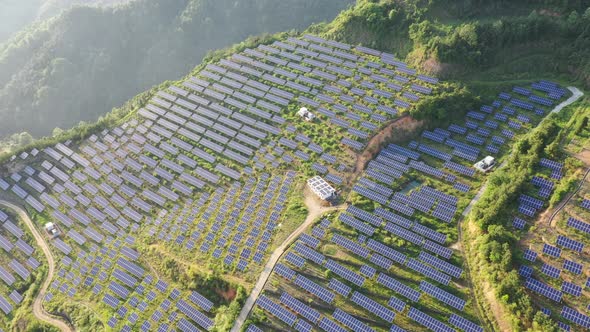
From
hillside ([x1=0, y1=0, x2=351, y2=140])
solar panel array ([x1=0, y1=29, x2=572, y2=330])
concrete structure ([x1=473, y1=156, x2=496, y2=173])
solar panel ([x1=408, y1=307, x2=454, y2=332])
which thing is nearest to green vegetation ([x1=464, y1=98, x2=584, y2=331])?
concrete structure ([x1=473, y1=156, x2=496, y2=173])

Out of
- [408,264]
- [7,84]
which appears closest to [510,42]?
[408,264]

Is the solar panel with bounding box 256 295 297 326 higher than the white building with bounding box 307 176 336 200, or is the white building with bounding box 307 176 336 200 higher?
the white building with bounding box 307 176 336 200

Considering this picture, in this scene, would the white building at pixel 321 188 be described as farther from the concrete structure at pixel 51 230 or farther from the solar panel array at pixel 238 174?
the concrete structure at pixel 51 230

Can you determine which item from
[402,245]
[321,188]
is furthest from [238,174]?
[402,245]

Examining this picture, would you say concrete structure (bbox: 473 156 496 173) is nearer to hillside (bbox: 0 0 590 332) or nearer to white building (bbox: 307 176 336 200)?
hillside (bbox: 0 0 590 332)

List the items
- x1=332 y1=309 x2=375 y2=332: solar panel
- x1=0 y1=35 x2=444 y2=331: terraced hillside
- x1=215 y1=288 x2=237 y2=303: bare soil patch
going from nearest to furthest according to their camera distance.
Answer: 1. x1=332 y1=309 x2=375 y2=332: solar panel
2. x1=215 y1=288 x2=237 y2=303: bare soil patch
3. x1=0 y1=35 x2=444 y2=331: terraced hillside

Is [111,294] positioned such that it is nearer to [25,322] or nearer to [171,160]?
[25,322]

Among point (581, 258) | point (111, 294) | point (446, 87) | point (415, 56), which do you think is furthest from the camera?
point (415, 56)
